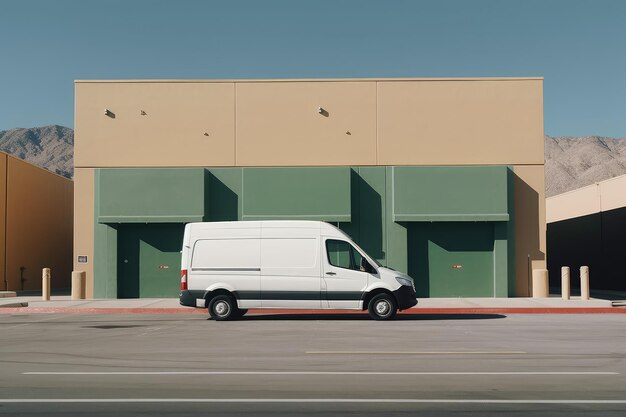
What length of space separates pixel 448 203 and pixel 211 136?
8.92 m

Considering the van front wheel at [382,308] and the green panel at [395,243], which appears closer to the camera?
the van front wheel at [382,308]

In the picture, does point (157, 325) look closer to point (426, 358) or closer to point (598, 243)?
point (426, 358)

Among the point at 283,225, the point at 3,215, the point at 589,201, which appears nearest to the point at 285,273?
the point at 283,225

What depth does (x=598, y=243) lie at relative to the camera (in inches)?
1543

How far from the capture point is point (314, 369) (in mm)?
10469

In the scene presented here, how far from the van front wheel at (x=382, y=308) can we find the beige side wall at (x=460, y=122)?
995 cm

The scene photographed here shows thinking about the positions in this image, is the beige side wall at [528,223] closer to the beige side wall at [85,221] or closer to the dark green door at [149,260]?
the dark green door at [149,260]

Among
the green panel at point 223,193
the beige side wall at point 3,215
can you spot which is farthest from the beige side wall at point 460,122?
the beige side wall at point 3,215

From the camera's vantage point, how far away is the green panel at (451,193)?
2669cm

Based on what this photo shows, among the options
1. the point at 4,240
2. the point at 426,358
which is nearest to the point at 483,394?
the point at 426,358

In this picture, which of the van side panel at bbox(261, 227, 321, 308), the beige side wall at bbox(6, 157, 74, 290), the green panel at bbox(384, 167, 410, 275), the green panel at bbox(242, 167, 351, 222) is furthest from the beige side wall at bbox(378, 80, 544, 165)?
the beige side wall at bbox(6, 157, 74, 290)

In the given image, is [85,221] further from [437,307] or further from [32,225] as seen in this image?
[437,307]

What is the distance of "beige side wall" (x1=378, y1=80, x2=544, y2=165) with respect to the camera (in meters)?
27.8

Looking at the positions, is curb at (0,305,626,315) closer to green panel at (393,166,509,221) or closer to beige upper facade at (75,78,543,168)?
green panel at (393,166,509,221)
